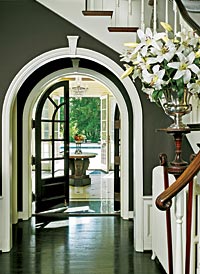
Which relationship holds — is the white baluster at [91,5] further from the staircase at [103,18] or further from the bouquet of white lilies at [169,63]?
the bouquet of white lilies at [169,63]

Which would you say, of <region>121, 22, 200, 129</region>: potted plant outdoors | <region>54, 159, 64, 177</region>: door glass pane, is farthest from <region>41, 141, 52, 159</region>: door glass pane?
<region>121, 22, 200, 129</region>: potted plant outdoors

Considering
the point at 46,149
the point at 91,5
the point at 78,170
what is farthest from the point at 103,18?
the point at 78,170

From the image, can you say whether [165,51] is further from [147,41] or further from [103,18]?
[103,18]

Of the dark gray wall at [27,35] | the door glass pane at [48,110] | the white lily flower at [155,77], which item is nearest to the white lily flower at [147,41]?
the white lily flower at [155,77]

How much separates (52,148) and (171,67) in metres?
5.18

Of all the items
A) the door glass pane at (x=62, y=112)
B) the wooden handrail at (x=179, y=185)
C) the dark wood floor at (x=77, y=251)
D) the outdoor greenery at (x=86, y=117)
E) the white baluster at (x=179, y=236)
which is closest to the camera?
the wooden handrail at (x=179, y=185)

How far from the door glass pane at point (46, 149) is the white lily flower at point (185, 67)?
16.4 feet

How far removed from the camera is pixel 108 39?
468cm

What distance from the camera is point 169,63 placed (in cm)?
247

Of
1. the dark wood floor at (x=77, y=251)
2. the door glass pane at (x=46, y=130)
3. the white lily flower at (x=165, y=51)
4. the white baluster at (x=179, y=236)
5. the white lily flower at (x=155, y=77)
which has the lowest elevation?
the dark wood floor at (x=77, y=251)

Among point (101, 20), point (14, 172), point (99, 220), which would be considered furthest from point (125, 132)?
point (101, 20)

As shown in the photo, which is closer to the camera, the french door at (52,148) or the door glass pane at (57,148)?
the french door at (52,148)

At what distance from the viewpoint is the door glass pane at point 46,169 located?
7.25 meters

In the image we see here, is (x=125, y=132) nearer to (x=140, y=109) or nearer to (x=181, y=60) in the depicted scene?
(x=140, y=109)
